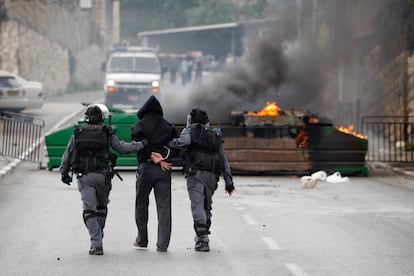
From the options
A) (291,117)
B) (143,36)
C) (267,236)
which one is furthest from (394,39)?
(143,36)

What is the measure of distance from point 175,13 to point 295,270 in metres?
89.1

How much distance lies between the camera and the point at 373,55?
34.0m

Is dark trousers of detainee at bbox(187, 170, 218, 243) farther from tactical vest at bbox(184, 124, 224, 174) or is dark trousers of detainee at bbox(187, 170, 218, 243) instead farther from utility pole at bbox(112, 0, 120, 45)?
utility pole at bbox(112, 0, 120, 45)

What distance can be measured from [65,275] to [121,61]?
3252 centimetres

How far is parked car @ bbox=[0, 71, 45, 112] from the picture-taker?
111 ft

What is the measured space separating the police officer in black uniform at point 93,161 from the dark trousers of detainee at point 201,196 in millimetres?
707

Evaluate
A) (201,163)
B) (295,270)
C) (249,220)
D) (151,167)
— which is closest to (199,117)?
(201,163)

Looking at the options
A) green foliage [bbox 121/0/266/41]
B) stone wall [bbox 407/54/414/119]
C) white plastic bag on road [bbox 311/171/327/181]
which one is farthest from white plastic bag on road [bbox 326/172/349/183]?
green foliage [bbox 121/0/266/41]

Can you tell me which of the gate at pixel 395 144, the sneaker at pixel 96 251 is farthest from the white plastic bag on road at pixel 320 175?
the sneaker at pixel 96 251

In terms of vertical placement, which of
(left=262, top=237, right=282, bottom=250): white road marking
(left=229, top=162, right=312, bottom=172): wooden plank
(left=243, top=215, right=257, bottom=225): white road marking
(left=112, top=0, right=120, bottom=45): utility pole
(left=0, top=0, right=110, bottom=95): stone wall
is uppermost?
(left=112, top=0, right=120, bottom=45): utility pole

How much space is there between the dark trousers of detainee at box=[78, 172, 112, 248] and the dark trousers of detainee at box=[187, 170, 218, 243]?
902 mm

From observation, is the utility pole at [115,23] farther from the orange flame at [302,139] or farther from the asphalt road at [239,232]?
the asphalt road at [239,232]

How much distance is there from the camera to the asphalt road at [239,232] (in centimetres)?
1068

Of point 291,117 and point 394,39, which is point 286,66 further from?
point 291,117
